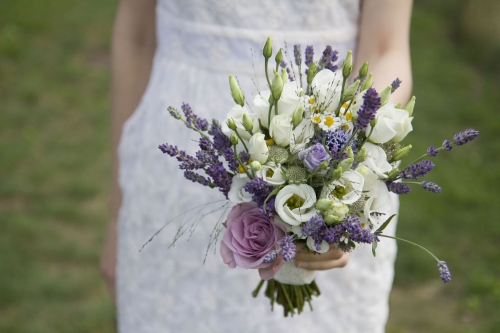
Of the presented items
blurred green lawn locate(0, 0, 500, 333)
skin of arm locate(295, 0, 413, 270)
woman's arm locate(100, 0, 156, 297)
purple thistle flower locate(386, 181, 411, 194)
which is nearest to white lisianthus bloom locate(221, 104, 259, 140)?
purple thistle flower locate(386, 181, 411, 194)

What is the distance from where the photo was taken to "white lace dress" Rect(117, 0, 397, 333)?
1.77m

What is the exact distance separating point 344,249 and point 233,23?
32.8 inches

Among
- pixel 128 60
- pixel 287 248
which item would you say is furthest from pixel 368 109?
pixel 128 60

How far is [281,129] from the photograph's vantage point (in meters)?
1.20

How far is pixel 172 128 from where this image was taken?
1865 millimetres

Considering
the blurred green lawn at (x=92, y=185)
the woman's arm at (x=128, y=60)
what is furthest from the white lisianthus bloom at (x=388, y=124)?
the blurred green lawn at (x=92, y=185)

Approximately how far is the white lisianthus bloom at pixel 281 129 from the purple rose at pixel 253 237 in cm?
16

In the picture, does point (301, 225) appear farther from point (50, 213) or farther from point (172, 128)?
point (50, 213)

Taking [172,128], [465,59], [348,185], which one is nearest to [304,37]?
[172,128]

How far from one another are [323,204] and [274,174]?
12 centimetres

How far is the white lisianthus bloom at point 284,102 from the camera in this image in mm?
1228

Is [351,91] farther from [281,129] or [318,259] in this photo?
[318,259]

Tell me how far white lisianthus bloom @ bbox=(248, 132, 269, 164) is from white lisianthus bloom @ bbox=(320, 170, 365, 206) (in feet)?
0.46

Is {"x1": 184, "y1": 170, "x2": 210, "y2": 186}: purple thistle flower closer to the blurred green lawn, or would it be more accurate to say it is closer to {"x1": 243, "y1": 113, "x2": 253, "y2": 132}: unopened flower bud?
{"x1": 243, "y1": 113, "x2": 253, "y2": 132}: unopened flower bud
